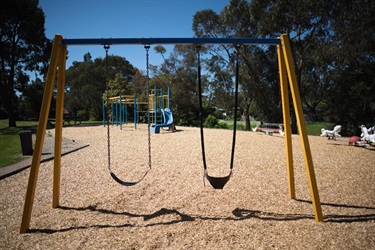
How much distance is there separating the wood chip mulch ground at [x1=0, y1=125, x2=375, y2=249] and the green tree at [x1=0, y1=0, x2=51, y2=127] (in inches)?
763

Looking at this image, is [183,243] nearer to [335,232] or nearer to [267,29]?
[335,232]

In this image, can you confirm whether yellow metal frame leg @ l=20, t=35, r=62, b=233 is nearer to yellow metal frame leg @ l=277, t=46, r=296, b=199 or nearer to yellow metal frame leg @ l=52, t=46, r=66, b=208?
yellow metal frame leg @ l=52, t=46, r=66, b=208

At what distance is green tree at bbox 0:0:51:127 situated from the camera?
63.9ft

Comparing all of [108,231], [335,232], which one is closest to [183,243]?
[108,231]

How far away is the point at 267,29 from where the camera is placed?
15625 millimetres

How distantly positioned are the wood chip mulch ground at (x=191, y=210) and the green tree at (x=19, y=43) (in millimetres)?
19382

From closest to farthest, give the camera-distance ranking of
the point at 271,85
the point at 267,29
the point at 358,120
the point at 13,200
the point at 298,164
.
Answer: the point at 13,200 < the point at 298,164 < the point at 267,29 < the point at 358,120 < the point at 271,85

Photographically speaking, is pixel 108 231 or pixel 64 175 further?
pixel 64 175

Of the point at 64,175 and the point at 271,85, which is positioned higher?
the point at 271,85

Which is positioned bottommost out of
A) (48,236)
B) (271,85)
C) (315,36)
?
(48,236)

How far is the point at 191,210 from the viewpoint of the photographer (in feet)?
11.3

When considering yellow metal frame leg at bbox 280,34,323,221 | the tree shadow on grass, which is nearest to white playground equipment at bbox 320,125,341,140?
the tree shadow on grass

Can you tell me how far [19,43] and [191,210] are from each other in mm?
24624

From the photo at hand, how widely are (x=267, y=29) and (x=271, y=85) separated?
16.5 ft
